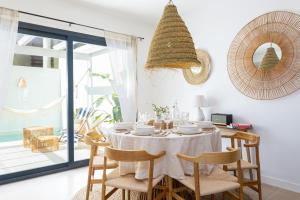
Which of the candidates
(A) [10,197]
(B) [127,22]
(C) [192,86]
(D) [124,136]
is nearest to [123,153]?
(D) [124,136]

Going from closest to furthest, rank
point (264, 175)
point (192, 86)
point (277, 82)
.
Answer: point (277, 82) → point (264, 175) → point (192, 86)

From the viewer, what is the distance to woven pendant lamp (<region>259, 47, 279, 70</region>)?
3.03m

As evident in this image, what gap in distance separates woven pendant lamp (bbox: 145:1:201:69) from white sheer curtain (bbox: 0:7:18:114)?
1.97 m

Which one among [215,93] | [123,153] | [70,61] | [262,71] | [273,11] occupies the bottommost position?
[123,153]

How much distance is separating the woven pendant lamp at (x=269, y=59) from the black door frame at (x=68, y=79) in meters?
2.69

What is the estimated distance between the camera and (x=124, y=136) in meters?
2.18

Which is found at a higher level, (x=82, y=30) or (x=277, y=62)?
(x=82, y=30)

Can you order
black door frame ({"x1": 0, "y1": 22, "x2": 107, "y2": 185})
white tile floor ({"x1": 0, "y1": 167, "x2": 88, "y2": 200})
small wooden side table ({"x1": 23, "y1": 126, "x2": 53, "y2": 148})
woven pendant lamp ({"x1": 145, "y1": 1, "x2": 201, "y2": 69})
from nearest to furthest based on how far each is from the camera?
woven pendant lamp ({"x1": 145, "y1": 1, "x2": 201, "y2": 69}) < white tile floor ({"x1": 0, "y1": 167, "x2": 88, "y2": 200}) < black door frame ({"x1": 0, "y1": 22, "x2": 107, "y2": 185}) < small wooden side table ({"x1": 23, "y1": 126, "x2": 53, "y2": 148})

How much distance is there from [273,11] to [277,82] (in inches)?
37.5

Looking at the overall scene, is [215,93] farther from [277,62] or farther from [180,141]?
[180,141]

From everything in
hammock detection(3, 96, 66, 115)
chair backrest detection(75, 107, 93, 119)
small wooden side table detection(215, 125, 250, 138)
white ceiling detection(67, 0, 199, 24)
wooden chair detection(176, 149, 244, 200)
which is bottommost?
wooden chair detection(176, 149, 244, 200)

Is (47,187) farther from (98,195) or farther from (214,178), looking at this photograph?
(214,178)

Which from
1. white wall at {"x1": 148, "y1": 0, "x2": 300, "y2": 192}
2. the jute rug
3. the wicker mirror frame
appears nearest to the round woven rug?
the jute rug

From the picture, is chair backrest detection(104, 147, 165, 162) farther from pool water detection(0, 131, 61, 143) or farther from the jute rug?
pool water detection(0, 131, 61, 143)
